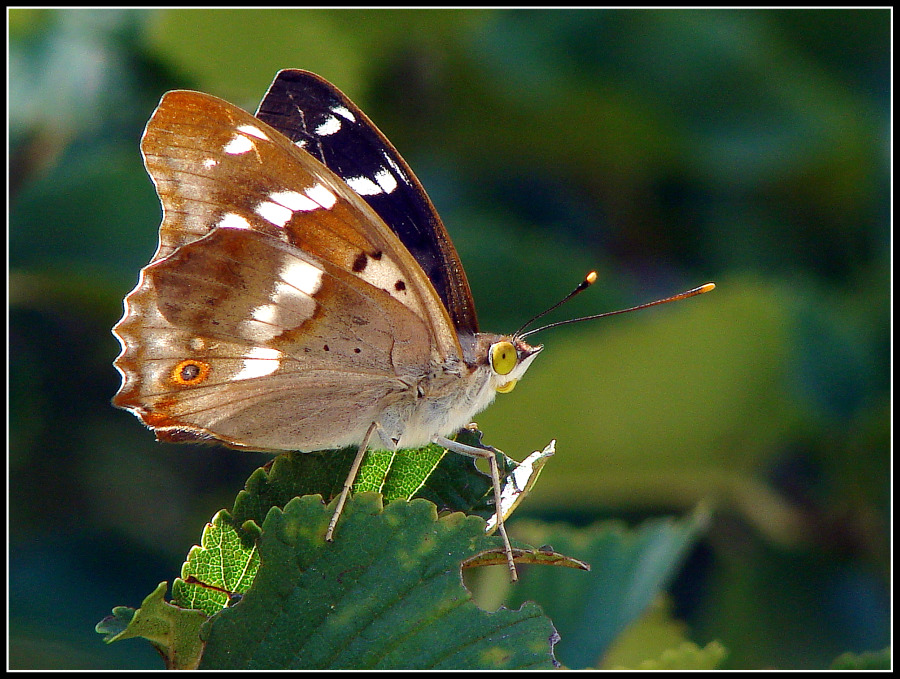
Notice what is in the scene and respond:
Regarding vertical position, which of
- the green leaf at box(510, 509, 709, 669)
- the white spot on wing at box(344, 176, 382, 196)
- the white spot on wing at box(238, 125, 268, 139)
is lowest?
the green leaf at box(510, 509, 709, 669)

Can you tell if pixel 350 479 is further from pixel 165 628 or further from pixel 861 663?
pixel 861 663

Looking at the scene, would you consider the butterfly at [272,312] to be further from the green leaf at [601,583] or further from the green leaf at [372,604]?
the green leaf at [601,583]

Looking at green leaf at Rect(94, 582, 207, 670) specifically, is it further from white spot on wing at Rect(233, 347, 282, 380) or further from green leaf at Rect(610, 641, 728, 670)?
green leaf at Rect(610, 641, 728, 670)

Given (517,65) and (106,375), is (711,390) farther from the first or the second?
(106,375)

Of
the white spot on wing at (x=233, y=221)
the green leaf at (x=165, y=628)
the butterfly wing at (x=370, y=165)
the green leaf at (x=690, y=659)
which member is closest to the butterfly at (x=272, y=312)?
the white spot on wing at (x=233, y=221)

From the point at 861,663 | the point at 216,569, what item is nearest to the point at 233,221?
the point at 216,569

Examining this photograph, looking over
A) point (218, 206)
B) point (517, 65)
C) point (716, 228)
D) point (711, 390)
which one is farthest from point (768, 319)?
point (218, 206)

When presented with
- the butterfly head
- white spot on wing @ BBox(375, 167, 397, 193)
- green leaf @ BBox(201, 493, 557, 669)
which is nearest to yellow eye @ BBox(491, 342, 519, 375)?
the butterfly head
